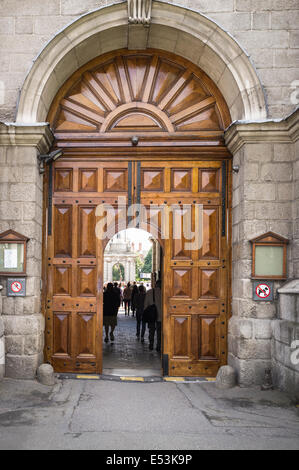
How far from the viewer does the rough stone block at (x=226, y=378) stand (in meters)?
5.71

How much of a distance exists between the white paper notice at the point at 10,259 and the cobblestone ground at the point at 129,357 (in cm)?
218

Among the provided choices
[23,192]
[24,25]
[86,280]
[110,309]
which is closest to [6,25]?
[24,25]

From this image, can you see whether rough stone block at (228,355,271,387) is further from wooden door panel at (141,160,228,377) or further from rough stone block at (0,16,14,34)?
rough stone block at (0,16,14,34)

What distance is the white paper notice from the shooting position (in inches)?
232

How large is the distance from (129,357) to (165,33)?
5.61 metres

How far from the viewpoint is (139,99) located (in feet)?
Answer: 21.6

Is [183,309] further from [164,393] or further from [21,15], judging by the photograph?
[21,15]

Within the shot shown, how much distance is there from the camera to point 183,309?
6.34 metres

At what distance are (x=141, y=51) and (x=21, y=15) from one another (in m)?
1.79

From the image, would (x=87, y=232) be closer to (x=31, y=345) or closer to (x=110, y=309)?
(x=31, y=345)

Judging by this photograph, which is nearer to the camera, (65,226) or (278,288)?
(278,288)

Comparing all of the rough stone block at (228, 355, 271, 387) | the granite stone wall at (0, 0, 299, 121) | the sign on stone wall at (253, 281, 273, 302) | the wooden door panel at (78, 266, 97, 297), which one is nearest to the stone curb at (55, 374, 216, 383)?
the rough stone block at (228, 355, 271, 387)

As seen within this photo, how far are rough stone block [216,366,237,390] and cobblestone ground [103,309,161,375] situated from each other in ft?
4.00
